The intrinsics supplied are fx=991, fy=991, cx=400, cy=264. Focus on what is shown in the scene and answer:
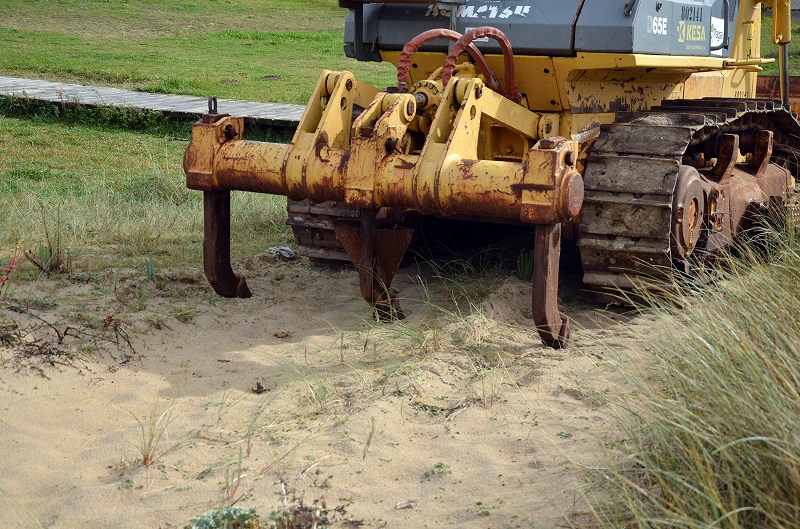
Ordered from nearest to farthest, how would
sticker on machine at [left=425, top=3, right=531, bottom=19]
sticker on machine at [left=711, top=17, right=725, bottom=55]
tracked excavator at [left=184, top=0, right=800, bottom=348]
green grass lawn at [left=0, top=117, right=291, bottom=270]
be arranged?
tracked excavator at [left=184, top=0, right=800, bottom=348], sticker on machine at [left=425, top=3, right=531, bottom=19], sticker on machine at [left=711, top=17, right=725, bottom=55], green grass lawn at [left=0, top=117, right=291, bottom=270]

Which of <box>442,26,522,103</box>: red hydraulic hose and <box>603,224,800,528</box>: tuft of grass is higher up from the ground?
<box>442,26,522,103</box>: red hydraulic hose

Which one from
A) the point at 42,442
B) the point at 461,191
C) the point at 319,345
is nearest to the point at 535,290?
the point at 461,191

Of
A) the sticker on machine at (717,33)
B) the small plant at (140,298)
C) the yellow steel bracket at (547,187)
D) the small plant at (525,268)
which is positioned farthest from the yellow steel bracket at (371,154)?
the sticker on machine at (717,33)

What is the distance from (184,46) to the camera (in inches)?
915

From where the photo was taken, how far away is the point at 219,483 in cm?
347

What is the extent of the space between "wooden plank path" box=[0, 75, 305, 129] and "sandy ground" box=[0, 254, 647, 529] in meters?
8.18

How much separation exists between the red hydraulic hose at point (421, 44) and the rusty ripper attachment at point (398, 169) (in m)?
0.09

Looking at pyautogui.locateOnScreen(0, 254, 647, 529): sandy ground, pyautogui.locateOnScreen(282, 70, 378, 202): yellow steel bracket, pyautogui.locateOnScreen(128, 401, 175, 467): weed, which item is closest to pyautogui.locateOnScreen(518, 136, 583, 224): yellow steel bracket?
pyautogui.locateOnScreen(0, 254, 647, 529): sandy ground

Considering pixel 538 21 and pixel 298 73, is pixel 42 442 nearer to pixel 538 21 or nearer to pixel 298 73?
pixel 538 21

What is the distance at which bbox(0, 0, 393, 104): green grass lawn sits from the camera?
58.8 feet

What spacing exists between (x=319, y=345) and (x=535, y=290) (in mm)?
1122

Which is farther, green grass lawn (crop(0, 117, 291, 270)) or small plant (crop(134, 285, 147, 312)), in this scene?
green grass lawn (crop(0, 117, 291, 270))

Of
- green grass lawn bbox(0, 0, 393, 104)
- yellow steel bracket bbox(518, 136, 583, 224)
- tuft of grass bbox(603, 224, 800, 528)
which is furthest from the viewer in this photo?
green grass lawn bbox(0, 0, 393, 104)

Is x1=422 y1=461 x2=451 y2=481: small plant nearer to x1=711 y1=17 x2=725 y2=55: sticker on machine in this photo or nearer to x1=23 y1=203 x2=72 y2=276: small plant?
x1=23 y1=203 x2=72 y2=276: small plant
